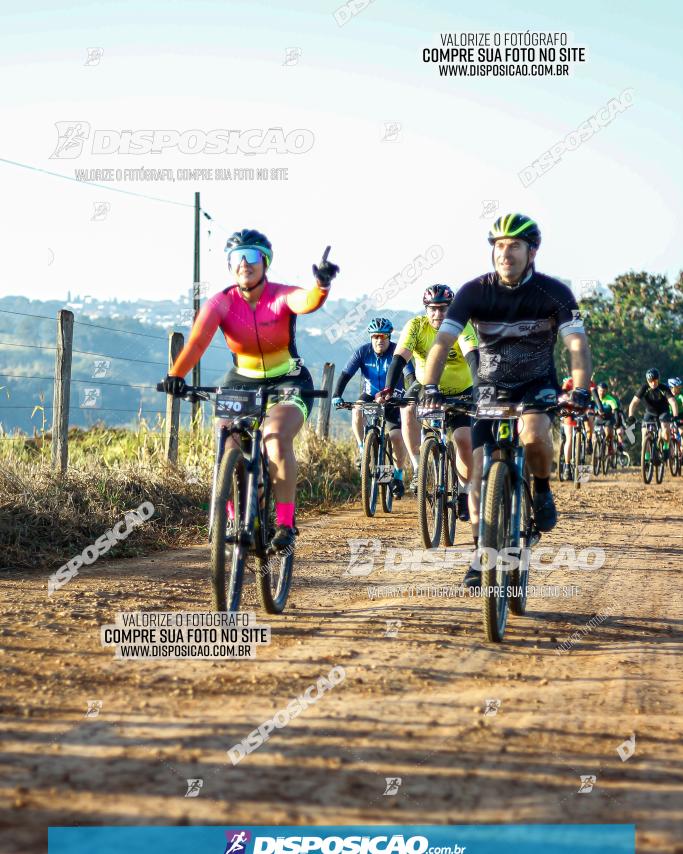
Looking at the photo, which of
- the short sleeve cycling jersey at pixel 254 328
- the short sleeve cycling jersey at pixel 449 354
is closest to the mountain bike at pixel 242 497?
the short sleeve cycling jersey at pixel 254 328

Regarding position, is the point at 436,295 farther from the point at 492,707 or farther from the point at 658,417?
the point at 658,417

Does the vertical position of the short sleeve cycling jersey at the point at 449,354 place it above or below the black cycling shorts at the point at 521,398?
above

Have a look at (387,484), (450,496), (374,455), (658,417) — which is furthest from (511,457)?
(658,417)

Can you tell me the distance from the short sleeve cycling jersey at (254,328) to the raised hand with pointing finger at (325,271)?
0.29m

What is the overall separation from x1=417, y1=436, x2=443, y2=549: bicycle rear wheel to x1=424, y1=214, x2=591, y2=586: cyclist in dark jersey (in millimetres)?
2741

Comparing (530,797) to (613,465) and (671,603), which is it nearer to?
(671,603)

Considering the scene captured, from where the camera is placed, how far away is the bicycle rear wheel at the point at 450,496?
367 inches

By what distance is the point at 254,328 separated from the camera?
6.20 m

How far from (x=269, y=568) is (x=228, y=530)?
0.35m

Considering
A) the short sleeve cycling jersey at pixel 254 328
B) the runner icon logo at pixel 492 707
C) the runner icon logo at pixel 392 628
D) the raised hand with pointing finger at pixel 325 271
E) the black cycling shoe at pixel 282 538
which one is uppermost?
the raised hand with pointing finger at pixel 325 271

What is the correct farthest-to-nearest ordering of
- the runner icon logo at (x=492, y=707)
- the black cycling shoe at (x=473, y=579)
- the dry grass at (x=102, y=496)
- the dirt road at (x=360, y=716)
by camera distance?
the dry grass at (x=102, y=496)
the black cycling shoe at (x=473, y=579)
the runner icon logo at (x=492, y=707)
the dirt road at (x=360, y=716)

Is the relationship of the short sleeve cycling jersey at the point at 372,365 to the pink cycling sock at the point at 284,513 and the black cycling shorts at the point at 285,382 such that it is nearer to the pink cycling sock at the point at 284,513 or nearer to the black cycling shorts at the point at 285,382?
the black cycling shorts at the point at 285,382

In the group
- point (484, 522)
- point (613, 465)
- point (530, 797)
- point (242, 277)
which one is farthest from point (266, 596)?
point (613, 465)

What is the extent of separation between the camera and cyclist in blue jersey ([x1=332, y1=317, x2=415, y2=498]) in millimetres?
11742
